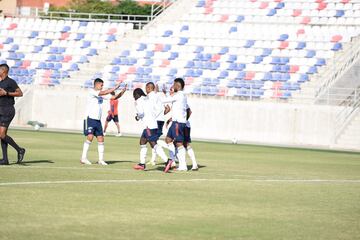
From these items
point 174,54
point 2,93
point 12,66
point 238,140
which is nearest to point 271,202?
point 2,93

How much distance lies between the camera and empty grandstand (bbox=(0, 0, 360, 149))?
1724 inches

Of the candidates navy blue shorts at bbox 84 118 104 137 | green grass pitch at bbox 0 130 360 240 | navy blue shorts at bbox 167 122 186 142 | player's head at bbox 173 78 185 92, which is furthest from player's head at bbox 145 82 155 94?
green grass pitch at bbox 0 130 360 240

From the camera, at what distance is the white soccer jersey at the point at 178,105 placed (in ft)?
73.3

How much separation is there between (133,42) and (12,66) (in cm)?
636

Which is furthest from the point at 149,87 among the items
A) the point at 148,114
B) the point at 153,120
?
the point at 153,120

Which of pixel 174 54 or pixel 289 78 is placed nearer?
pixel 289 78

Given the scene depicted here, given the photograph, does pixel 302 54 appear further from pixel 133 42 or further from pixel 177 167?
pixel 177 167

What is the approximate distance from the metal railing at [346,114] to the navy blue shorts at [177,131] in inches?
765

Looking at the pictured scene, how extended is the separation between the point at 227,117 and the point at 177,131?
2235 cm

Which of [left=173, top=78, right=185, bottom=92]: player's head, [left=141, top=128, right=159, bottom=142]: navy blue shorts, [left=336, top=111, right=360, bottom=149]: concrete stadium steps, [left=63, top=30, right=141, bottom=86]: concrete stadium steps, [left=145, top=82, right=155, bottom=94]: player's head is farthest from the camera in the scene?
[left=63, top=30, right=141, bottom=86]: concrete stadium steps

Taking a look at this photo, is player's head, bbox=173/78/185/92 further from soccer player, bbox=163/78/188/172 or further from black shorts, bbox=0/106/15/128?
black shorts, bbox=0/106/15/128

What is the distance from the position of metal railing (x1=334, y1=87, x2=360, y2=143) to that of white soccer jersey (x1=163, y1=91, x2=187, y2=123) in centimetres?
1951

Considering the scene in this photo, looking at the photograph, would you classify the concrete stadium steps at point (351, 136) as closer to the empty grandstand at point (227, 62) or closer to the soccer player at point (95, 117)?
the empty grandstand at point (227, 62)

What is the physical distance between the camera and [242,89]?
45906 mm
